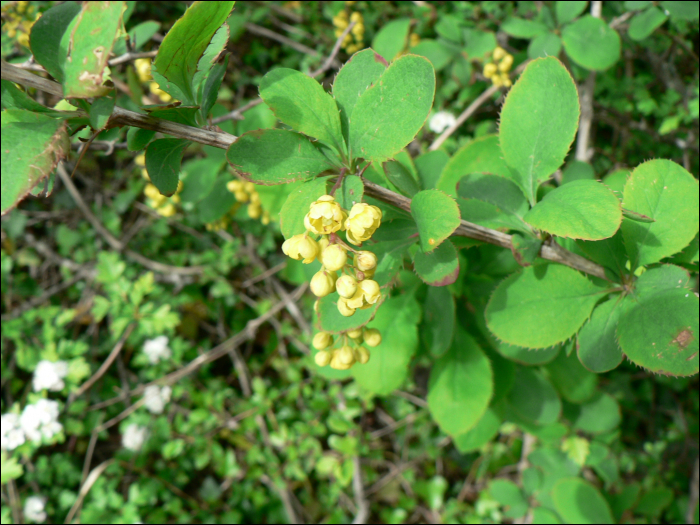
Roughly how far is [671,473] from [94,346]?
3.68 metres

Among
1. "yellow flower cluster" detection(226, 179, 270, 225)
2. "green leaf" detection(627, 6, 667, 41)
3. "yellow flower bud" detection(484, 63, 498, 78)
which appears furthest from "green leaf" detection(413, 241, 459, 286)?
"green leaf" detection(627, 6, 667, 41)

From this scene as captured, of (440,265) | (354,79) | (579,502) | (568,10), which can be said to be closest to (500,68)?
(568,10)

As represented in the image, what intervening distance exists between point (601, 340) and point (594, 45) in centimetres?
156

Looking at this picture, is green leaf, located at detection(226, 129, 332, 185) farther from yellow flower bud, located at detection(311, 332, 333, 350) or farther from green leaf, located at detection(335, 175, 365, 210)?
yellow flower bud, located at detection(311, 332, 333, 350)

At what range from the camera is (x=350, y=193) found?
90 centimetres

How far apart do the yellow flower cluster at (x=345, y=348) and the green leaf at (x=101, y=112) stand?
0.72 metres

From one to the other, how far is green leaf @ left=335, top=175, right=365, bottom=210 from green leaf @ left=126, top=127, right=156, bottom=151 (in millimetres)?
410

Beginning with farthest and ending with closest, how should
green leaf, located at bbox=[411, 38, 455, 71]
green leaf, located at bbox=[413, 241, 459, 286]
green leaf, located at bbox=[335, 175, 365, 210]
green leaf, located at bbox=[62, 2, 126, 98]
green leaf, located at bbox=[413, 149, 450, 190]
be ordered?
green leaf, located at bbox=[411, 38, 455, 71]
green leaf, located at bbox=[413, 149, 450, 190]
green leaf, located at bbox=[413, 241, 459, 286]
green leaf, located at bbox=[335, 175, 365, 210]
green leaf, located at bbox=[62, 2, 126, 98]

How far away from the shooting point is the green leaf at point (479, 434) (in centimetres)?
221

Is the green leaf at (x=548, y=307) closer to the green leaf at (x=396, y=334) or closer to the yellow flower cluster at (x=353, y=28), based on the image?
the green leaf at (x=396, y=334)

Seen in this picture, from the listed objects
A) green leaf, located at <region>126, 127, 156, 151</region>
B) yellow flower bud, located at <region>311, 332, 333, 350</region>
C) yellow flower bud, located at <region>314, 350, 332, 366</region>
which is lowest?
yellow flower bud, located at <region>314, 350, 332, 366</region>

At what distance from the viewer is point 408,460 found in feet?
9.95

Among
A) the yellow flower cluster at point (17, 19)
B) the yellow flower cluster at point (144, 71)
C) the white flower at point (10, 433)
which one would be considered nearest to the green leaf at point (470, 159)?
the yellow flower cluster at point (144, 71)

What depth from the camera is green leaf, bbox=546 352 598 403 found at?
2158 mm
